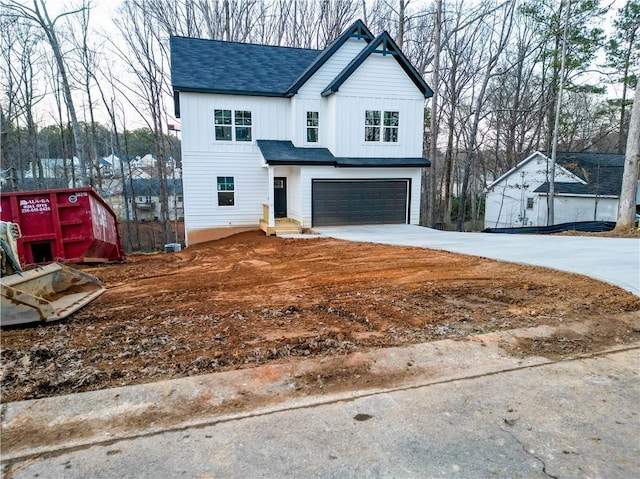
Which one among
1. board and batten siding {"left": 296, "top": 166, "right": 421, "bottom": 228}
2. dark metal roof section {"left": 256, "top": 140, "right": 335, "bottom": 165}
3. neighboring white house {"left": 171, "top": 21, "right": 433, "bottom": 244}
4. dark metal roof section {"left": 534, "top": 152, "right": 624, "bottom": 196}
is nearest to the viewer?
dark metal roof section {"left": 256, "top": 140, "right": 335, "bottom": 165}

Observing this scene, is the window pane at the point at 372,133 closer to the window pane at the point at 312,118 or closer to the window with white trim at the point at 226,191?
the window pane at the point at 312,118

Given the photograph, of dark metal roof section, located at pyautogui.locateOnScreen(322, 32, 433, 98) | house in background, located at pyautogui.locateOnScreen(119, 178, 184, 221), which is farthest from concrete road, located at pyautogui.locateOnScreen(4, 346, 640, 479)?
house in background, located at pyautogui.locateOnScreen(119, 178, 184, 221)

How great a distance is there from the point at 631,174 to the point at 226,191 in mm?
15151

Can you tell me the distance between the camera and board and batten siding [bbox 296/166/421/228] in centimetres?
1569

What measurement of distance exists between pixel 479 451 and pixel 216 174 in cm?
1502

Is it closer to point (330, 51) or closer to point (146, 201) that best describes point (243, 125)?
point (330, 51)

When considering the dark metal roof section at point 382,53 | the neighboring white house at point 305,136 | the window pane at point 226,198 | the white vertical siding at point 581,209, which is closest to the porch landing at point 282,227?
the neighboring white house at point 305,136

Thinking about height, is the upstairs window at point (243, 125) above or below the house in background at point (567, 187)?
above

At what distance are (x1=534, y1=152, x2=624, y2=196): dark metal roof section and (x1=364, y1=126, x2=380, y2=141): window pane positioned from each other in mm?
13002

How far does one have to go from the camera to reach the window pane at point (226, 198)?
53.2 ft

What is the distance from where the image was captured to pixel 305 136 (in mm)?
16531

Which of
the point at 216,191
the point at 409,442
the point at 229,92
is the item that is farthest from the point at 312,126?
the point at 409,442

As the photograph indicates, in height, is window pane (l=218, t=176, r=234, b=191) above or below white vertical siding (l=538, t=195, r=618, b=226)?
above

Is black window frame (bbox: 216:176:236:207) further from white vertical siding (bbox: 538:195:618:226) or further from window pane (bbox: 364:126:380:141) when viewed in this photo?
white vertical siding (bbox: 538:195:618:226)
